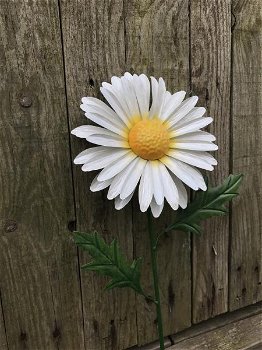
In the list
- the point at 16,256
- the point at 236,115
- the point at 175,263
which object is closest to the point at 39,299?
the point at 16,256

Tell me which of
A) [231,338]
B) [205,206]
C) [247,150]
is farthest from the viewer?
[231,338]

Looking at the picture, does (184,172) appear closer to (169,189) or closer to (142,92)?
(169,189)

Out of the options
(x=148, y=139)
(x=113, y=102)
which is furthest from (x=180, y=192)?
(x=113, y=102)

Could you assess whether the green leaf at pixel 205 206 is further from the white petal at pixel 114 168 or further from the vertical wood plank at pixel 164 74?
the white petal at pixel 114 168

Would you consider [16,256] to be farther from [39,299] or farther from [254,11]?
[254,11]

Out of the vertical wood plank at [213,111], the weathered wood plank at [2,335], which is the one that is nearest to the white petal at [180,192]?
the vertical wood plank at [213,111]

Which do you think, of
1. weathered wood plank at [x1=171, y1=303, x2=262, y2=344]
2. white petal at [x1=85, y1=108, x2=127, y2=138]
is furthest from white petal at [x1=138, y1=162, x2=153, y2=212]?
weathered wood plank at [x1=171, y1=303, x2=262, y2=344]

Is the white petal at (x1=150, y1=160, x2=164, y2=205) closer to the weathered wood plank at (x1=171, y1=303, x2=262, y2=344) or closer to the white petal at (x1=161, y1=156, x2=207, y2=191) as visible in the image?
the white petal at (x1=161, y1=156, x2=207, y2=191)
